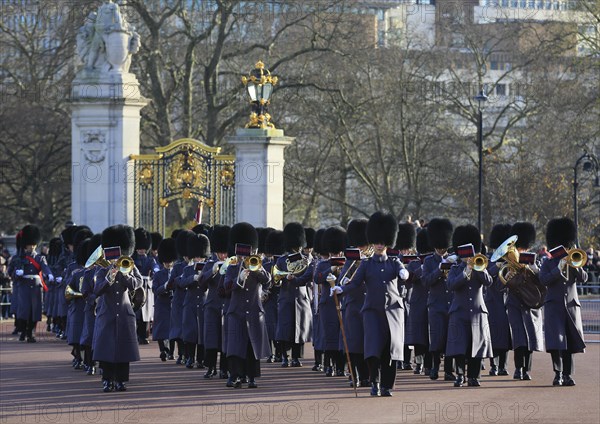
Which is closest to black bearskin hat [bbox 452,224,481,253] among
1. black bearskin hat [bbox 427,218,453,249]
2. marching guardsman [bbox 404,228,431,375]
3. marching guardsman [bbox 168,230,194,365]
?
black bearskin hat [bbox 427,218,453,249]

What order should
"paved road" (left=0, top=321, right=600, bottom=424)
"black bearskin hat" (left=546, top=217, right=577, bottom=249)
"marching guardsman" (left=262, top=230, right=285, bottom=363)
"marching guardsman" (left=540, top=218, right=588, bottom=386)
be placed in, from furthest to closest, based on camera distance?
"marching guardsman" (left=262, top=230, right=285, bottom=363), "black bearskin hat" (left=546, top=217, right=577, bottom=249), "marching guardsman" (left=540, top=218, right=588, bottom=386), "paved road" (left=0, top=321, right=600, bottom=424)

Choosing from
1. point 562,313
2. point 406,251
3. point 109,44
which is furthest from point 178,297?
point 109,44

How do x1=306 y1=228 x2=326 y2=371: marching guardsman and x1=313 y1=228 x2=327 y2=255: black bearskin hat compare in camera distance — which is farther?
x1=313 y1=228 x2=327 y2=255: black bearskin hat

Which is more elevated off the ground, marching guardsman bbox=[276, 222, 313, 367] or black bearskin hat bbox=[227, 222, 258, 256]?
black bearskin hat bbox=[227, 222, 258, 256]

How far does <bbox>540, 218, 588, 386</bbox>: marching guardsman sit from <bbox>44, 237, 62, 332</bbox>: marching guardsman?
8.65 metres

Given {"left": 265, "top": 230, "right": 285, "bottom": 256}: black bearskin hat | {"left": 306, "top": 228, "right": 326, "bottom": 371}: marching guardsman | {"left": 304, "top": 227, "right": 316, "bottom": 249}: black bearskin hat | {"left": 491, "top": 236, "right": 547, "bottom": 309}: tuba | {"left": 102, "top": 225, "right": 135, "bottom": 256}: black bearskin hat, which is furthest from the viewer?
{"left": 304, "top": 227, "right": 316, "bottom": 249}: black bearskin hat

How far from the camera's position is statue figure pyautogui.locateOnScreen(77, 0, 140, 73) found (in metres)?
24.3

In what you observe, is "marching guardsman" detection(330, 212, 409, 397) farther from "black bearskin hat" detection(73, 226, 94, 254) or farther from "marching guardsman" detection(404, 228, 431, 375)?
"black bearskin hat" detection(73, 226, 94, 254)

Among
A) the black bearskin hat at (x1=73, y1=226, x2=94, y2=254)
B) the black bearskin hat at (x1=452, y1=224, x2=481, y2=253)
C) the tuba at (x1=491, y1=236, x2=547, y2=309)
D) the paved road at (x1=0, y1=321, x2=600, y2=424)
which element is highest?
the black bearskin hat at (x1=73, y1=226, x2=94, y2=254)

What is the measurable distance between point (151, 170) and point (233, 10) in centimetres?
910

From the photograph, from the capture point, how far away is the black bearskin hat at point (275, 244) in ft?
58.0

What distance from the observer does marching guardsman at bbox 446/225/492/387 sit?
14336 mm

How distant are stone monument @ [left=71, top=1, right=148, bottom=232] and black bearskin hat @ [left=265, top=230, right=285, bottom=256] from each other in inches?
275

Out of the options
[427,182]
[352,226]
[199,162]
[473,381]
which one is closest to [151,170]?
[199,162]
